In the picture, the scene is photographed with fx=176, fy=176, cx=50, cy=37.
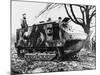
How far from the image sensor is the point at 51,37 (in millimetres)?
1836

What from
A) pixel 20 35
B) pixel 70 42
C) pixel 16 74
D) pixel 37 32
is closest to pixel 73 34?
pixel 70 42

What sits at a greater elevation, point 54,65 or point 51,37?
point 51,37

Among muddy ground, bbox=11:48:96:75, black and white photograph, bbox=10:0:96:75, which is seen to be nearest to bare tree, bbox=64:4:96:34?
black and white photograph, bbox=10:0:96:75

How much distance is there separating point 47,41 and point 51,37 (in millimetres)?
59

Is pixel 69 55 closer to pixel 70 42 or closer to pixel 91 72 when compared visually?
pixel 70 42

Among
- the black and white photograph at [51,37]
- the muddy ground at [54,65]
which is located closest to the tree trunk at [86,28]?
the black and white photograph at [51,37]

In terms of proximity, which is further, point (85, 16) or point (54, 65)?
point (85, 16)

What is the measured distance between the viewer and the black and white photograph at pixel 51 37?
175cm

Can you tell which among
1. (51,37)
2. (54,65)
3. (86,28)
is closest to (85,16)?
(86,28)

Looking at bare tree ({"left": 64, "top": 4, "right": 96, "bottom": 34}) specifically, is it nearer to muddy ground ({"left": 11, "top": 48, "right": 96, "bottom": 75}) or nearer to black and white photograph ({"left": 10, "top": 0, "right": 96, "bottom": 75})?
black and white photograph ({"left": 10, "top": 0, "right": 96, "bottom": 75})

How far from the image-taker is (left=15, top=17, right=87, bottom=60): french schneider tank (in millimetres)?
1768

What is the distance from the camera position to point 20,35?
5.77ft

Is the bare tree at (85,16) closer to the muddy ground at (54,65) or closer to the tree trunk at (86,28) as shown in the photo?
the tree trunk at (86,28)

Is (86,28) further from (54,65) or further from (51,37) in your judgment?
(54,65)
